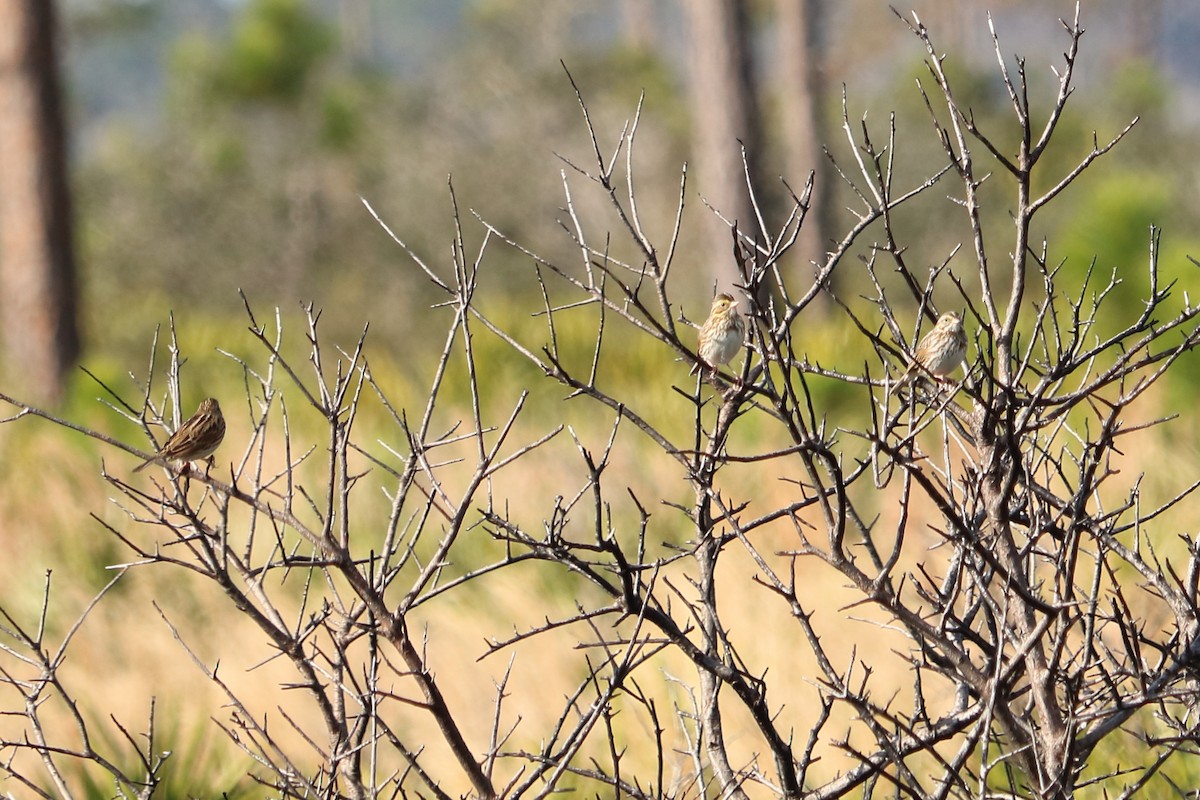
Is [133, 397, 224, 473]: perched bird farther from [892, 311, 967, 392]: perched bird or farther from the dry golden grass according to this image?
[892, 311, 967, 392]: perched bird

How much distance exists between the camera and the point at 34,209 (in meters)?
10.9

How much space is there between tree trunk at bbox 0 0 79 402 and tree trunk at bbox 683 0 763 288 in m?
4.92

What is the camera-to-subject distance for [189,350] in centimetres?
1099

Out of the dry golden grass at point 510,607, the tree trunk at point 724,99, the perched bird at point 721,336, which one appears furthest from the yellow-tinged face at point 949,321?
the tree trunk at point 724,99

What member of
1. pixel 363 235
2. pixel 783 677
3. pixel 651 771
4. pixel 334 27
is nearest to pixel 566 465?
pixel 783 677

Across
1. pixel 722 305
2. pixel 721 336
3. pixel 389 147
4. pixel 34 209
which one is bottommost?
pixel 721 336

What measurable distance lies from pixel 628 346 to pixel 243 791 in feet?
21.8

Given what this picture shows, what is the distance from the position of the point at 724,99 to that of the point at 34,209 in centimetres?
536

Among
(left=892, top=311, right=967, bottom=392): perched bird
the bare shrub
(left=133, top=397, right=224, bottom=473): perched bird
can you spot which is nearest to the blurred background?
the bare shrub

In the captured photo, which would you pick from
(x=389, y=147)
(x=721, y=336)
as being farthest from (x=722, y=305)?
(x=389, y=147)

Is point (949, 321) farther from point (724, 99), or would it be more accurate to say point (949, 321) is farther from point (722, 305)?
point (724, 99)

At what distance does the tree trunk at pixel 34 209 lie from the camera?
34.9 feet

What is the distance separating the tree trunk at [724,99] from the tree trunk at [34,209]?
4.92 metres

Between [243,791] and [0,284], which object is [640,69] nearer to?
[0,284]
